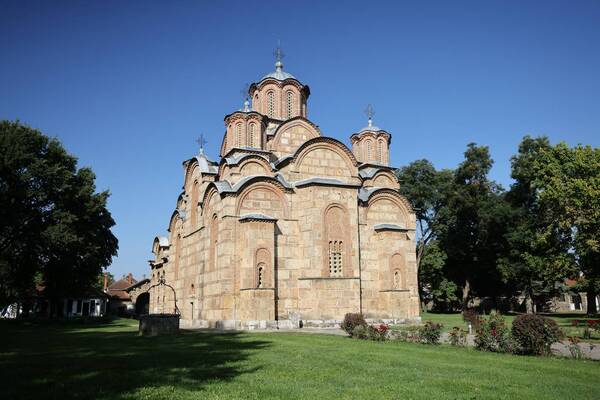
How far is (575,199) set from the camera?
2456 centimetres

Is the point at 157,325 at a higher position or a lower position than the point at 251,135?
lower

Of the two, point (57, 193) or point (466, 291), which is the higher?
point (57, 193)

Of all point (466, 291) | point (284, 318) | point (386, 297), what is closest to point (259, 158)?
point (284, 318)

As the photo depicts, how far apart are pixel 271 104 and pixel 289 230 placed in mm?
8902

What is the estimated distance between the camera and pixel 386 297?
2383cm

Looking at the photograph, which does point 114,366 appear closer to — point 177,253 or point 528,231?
point 177,253

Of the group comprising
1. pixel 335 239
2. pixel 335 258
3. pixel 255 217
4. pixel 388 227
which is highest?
pixel 255 217

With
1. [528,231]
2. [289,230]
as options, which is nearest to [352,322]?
[289,230]

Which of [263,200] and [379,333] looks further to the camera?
[263,200]

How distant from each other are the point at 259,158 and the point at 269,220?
3930 millimetres

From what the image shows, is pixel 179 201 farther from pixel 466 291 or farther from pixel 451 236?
pixel 466 291

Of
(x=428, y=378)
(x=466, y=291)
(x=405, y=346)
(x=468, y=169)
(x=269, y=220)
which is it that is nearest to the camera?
(x=428, y=378)

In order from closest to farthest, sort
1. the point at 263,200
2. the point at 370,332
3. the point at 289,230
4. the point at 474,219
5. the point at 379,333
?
the point at 379,333 → the point at 370,332 → the point at 263,200 → the point at 289,230 → the point at 474,219

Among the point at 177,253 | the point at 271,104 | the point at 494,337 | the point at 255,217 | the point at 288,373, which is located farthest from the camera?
the point at 177,253
